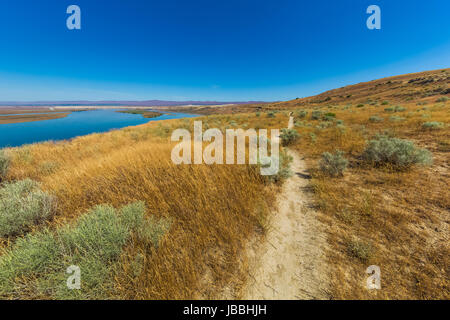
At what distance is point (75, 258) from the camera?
166 centimetres

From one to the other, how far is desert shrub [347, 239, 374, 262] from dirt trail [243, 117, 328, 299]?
33cm

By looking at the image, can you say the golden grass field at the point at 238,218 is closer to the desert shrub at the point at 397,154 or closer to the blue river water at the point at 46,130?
the desert shrub at the point at 397,154

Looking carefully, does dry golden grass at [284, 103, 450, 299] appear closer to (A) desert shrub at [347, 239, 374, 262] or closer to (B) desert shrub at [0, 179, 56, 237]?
(A) desert shrub at [347, 239, 374, 262]

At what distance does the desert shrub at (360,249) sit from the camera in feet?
6.32

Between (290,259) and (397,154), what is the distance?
449cm

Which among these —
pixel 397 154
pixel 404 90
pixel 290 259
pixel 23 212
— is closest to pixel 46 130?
pixel 23 212

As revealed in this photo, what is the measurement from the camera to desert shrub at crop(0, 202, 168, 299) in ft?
4.78

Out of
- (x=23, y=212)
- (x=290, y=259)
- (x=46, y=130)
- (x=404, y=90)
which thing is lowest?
(x=290, y=259)

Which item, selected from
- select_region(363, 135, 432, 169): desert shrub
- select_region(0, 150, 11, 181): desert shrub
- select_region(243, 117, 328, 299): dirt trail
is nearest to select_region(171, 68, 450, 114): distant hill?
select_region(363, 135, 432, 169): desert shrub

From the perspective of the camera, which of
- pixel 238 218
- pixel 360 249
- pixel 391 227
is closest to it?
pixel 360 249

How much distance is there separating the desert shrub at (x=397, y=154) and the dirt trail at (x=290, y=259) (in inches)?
118

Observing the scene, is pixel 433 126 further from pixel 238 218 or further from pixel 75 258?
pixel 75 258

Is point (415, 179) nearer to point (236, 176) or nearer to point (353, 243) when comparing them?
point (353, 243)

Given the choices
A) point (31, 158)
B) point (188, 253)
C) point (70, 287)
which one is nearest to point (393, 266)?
point (188, 253)
